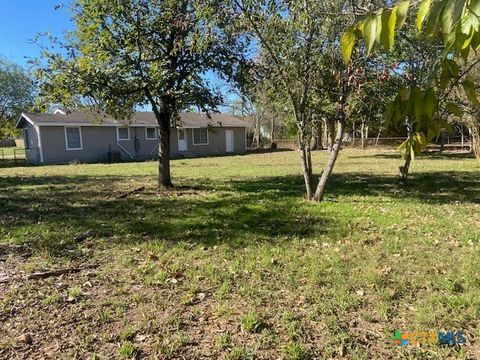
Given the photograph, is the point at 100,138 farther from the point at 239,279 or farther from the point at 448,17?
the point at 448,17

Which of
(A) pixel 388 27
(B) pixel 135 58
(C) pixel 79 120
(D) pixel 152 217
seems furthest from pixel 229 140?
(A) pixel 388 27

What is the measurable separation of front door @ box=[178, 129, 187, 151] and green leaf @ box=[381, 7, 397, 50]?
91.7 ft

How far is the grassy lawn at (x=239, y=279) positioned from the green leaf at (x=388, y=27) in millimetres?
2490

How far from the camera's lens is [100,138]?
2483cm

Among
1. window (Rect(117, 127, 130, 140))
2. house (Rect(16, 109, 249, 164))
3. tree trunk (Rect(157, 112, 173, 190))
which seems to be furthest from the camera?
window (Rect(117, 127, 130, 140))

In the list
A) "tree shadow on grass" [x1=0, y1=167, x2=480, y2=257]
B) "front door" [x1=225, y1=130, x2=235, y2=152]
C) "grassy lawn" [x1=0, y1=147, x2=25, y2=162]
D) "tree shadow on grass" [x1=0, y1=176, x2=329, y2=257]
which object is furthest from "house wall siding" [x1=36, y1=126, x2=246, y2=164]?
"tree shadow on grass" [x1=0, y1=176, x2=329, y2=257]

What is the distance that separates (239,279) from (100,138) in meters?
22.5

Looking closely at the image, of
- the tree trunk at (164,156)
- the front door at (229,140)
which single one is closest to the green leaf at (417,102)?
the tree trunk at (164,156)

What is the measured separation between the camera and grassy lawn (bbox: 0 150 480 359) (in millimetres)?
3137

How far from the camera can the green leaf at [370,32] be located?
1024 mm

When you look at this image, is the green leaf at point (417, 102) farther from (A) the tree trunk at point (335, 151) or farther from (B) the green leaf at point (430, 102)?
(A) the tree trunk at point (335, 151)

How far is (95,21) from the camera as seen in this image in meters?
8.77

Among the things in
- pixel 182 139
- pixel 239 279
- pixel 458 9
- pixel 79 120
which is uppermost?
pixel 79 120

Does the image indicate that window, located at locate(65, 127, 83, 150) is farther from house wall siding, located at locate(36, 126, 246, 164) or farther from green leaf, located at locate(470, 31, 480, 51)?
green leaf, located at locate(470, 31, 480, 51)
